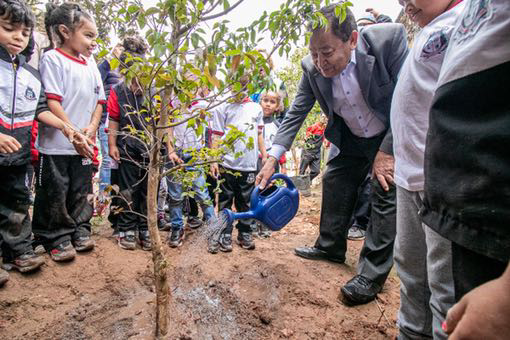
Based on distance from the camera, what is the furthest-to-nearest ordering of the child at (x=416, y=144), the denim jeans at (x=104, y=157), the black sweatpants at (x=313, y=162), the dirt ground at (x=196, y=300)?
1. the black sweatpants at (x=313, y=162)
2. the denim jeans at (x=104, y=157)
3. the dirt ground at (x=196, y=300)
4. the child at (x=416, y=144)

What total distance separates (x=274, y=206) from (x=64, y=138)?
1782 mm

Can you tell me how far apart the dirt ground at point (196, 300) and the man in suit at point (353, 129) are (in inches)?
8.0

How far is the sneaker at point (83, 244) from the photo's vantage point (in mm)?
2438

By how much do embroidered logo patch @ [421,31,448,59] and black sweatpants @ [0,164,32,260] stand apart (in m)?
2.63

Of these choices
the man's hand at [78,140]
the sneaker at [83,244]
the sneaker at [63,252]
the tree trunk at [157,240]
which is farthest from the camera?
the sneaker at [83,244]

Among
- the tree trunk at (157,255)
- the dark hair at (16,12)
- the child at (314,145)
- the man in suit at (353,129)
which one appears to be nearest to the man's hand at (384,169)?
the man in suit at (353,129)

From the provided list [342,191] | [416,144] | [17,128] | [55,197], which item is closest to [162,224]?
[55,197]

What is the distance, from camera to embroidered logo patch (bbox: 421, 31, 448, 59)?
47.9 inches

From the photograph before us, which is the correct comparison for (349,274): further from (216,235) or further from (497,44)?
(497,44)

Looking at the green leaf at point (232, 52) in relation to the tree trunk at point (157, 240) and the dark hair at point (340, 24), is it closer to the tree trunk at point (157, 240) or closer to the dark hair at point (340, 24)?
the tree trunk at point (157, 240)

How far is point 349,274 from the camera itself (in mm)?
2459

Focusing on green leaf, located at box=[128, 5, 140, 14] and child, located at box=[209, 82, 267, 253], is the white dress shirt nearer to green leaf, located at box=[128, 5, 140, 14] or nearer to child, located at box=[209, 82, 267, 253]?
child, located at box=[209, 82, 267, 253]

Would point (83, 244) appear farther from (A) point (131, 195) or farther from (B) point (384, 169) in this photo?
(B) point (384, 169)

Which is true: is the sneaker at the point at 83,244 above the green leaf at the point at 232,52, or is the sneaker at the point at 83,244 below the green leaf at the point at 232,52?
below
